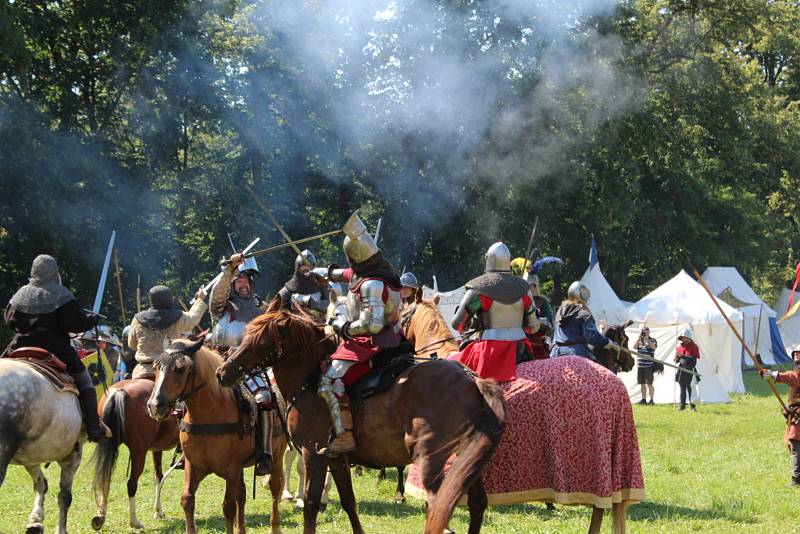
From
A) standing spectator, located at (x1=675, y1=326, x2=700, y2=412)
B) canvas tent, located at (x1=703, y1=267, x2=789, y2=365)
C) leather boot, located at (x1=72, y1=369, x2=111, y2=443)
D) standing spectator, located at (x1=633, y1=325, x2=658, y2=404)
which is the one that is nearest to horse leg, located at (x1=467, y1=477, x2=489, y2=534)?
leather boot, located at (x1=72, y1=369, x2=111, y2=443)

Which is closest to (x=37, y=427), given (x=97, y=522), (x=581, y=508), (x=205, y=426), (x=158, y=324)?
(x=205, y=426)

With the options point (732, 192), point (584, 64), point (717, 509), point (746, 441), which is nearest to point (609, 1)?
point (584, 64)

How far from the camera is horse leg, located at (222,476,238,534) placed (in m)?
7.32

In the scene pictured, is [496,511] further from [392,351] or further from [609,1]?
[609,1]

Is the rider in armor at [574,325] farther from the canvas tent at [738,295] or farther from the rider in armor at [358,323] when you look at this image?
the canvas tent at [738,295]

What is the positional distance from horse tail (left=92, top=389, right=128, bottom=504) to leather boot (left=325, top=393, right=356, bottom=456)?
2.65 meters

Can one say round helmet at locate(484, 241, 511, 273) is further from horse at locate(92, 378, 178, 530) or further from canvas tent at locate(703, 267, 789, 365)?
canvas tent at locate(703, 267, 789, 365)

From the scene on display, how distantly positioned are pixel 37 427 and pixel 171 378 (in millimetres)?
1093

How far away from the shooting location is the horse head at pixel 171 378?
279 inches

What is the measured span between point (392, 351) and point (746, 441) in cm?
956

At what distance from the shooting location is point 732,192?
35750 mm

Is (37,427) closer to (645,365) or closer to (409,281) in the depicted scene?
(409,281)

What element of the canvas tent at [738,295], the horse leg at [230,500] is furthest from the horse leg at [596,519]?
the canvas tent at [738,295]

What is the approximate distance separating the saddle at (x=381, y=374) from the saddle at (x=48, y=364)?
243cm
